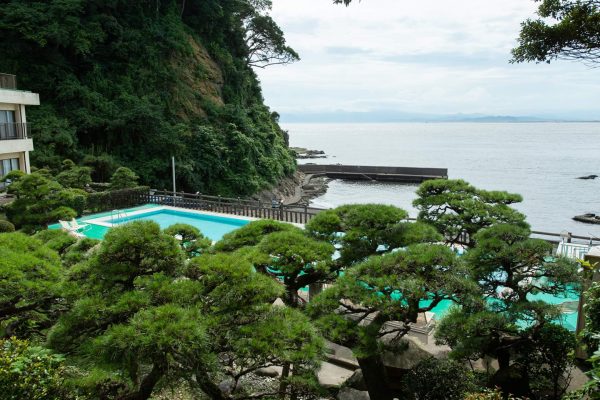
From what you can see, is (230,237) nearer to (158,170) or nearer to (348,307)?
(348,307)

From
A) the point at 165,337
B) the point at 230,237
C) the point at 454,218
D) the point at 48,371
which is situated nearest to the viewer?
the point at 165,337

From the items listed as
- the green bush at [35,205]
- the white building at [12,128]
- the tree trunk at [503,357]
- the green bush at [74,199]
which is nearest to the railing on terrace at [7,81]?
the white building at [12,128]

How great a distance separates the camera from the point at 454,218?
6.31 meters

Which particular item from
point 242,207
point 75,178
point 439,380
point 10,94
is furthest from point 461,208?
point 10,94

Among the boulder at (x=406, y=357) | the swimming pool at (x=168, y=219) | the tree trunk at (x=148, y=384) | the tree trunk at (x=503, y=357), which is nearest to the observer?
the tree trunk at (x=148, y=384)

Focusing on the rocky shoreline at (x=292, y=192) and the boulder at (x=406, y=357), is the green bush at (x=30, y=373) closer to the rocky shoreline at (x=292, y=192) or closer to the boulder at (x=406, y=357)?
the boulder at (x=406, y=357)

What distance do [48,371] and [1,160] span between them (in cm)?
1558

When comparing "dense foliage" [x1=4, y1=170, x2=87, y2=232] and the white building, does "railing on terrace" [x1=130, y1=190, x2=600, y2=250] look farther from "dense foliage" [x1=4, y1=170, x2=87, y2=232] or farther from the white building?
"dense foliage" [x1=4, y1=170, x2=87, y2=232]

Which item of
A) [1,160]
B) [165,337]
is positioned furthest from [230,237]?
[1,160]

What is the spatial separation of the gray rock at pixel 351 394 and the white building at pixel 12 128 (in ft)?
51.6

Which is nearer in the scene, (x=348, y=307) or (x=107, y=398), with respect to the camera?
(x=107, y=398)

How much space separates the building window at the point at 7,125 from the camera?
15684 millimetres

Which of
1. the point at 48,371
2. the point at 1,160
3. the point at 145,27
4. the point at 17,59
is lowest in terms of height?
the point at 48,371

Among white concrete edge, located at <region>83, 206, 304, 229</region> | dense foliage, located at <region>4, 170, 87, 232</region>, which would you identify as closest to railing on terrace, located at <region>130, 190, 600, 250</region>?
white concrete edge, located at <region>83, 206, 304, 229</region>
